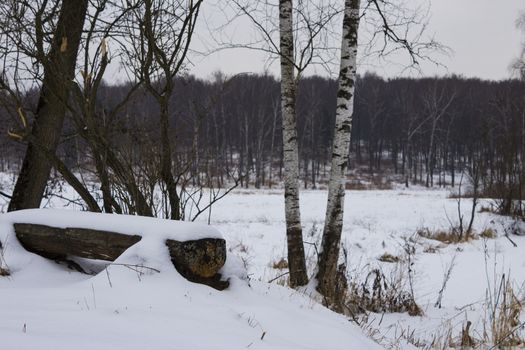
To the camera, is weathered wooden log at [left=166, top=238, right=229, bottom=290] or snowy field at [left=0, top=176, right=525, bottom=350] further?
weathered wooden log at [left=166, top=238, right=229, bottom=290]

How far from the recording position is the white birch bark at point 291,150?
16.2 feet

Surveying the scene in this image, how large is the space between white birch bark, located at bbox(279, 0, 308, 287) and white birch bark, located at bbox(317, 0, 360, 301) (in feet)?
0.96

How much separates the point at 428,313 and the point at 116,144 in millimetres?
3806

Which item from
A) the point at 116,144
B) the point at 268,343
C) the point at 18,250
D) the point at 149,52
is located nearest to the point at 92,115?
the point at 116,144

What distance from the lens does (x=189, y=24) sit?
3717 mm

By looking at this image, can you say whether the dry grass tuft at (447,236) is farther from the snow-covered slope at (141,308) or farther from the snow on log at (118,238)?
the snow on log at (118,238)

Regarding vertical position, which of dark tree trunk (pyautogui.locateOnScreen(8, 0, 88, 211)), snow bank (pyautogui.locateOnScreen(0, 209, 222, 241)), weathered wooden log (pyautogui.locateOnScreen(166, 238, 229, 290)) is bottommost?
weathered wooden log (pyautogui.locateOnScreen(166, 238, 229, 290))

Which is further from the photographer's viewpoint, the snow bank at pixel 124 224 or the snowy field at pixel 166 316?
the snow bank at pixel 124 224

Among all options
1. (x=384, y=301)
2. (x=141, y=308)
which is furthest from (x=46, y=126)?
(x=384, y=301)

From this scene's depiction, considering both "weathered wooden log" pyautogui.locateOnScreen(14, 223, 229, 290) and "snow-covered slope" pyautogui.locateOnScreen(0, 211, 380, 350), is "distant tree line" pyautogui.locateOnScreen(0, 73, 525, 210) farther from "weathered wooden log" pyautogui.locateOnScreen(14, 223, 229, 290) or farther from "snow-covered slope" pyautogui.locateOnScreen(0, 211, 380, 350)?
"snow-covered slope" pyautogui.locateOnScreen(0, 211, 380, 350)

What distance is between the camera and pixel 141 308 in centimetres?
197

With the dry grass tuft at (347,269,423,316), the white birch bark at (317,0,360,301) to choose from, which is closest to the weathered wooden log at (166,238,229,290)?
the white birch bark at (317,0,360,301)

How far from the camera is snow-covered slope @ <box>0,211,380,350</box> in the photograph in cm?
163

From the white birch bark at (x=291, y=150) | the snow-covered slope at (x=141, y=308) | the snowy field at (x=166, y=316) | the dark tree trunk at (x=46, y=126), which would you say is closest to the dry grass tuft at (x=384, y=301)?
the snowy field at (x=166, y=316)
